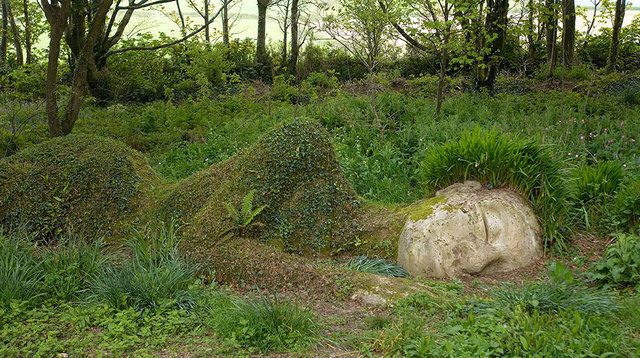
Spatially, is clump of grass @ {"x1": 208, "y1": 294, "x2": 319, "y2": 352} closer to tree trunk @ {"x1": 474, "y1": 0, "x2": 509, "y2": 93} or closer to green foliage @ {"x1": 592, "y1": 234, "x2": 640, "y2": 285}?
green foliage @ {"x1": 592, "y1": 234, "x2": 640, "y2": 285}

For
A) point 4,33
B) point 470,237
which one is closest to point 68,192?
point 470,237

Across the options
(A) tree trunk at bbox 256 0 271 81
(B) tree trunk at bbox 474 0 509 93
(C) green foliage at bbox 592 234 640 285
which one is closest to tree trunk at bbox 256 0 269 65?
(A) tree trunk at bbox 256 0 271 81

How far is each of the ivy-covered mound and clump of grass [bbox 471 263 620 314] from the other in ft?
14.4

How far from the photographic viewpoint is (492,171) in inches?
227

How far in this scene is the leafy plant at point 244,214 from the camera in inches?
211

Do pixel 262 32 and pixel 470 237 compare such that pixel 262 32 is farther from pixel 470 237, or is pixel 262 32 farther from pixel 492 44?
pixel 470 237

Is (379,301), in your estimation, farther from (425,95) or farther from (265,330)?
(425,95)

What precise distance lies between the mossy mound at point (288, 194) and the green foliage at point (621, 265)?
257 cm

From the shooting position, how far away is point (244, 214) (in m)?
5.40

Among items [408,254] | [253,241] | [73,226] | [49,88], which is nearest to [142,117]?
[49,88]

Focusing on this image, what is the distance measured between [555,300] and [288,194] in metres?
3.09

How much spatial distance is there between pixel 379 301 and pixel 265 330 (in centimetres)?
121

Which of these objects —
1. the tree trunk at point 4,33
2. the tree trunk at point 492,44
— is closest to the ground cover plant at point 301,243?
the tree trunk at point 492,44

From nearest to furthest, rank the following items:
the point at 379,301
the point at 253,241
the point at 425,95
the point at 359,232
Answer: the point at 379,301 → the point at 253,241 → the point at 359,232 → the point at 425,95
